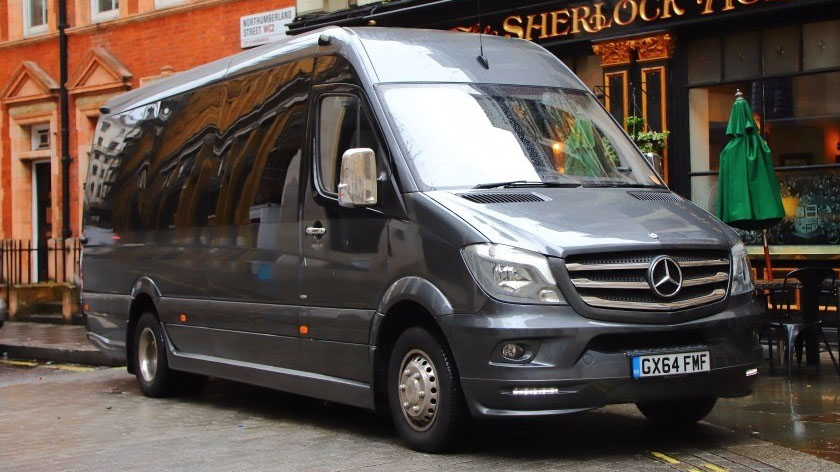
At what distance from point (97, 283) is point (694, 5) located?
723 cm

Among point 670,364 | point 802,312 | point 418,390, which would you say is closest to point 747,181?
point 802,312

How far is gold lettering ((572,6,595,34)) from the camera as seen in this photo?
16031 mm

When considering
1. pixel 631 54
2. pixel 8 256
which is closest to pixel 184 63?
pixel 8 256

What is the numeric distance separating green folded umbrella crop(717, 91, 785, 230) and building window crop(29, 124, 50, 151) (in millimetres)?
18172

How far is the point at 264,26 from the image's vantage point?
70.7ft

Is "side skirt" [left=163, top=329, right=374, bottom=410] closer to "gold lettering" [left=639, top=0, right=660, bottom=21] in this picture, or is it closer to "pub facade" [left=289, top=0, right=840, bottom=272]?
"pub facade" [left=289, top=0, right=840, bottom=272]

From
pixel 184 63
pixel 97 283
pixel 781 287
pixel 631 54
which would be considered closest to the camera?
pixel 781 287

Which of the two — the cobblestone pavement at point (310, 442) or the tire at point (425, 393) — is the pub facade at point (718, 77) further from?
the tire at point (425, 393)

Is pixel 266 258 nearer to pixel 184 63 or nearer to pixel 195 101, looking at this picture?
pixel 195 101

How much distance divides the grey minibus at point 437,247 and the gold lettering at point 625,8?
6.24m

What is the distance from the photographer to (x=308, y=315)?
895 cm

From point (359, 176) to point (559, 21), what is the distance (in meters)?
8.90

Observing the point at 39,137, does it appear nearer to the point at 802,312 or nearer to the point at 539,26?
the point at 539,26

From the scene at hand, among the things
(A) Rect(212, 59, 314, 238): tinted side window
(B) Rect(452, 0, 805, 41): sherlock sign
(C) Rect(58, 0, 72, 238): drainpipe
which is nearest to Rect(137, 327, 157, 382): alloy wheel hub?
(A) Rect(212, 59, 314, 238): tinted side window
